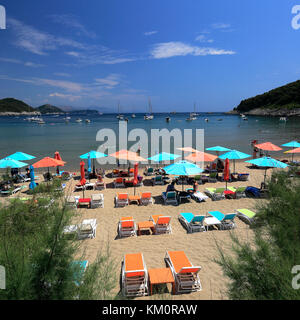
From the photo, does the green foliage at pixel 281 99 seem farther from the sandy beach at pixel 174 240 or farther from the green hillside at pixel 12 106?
the green hillside at pixel 12 106

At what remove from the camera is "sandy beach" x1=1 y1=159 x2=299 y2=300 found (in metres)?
5.13

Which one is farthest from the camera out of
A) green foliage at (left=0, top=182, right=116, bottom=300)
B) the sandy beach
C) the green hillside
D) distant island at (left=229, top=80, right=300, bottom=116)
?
the green hillside

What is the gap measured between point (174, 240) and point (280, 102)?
124 m

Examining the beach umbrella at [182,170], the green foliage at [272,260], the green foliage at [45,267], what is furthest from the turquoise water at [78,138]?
the green foliage at [272,260]

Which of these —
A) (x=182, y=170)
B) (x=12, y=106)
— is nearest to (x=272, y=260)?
(x=182, y=170)

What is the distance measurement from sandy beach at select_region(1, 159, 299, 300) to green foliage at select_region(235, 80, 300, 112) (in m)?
106

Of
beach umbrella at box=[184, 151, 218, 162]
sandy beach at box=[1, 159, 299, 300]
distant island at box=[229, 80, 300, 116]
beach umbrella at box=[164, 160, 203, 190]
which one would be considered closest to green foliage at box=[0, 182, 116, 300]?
sandy beach at box=[1, 159, 299, 300]

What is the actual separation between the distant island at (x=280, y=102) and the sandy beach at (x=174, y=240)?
102570mm

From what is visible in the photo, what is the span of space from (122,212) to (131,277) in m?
4.36

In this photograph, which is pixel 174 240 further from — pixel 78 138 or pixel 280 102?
pixel 280 102

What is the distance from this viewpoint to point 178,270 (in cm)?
511

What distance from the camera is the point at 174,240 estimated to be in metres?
7.04

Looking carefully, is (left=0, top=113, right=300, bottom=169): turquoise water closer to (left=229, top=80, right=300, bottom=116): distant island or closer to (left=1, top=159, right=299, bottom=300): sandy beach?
(left=1, top=159, right=299, bottom=300): sandy beach
